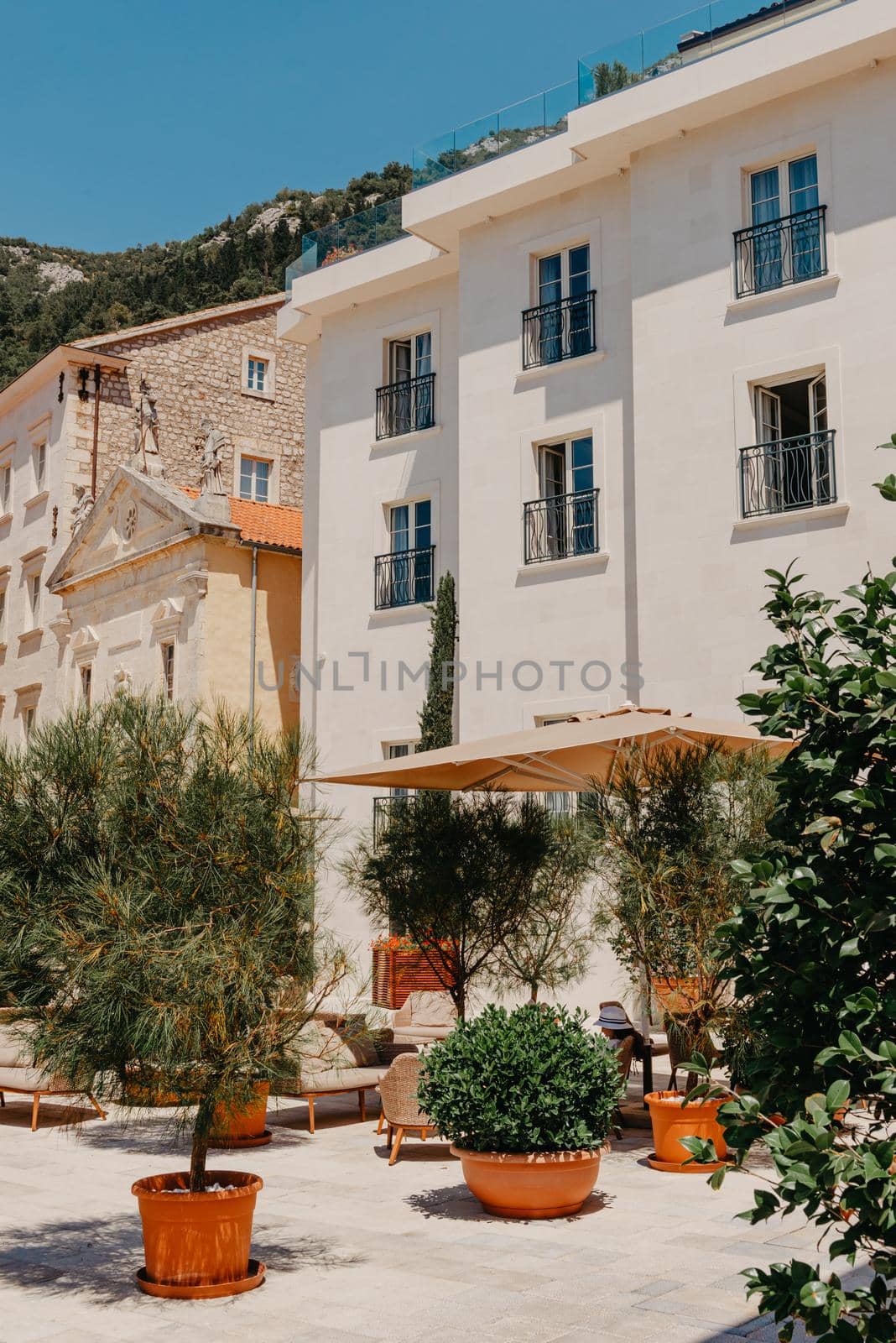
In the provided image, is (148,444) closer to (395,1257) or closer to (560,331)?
(560,331)

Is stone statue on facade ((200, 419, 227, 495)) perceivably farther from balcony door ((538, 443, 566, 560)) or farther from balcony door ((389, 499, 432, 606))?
balcony door ((538, 443, 566, 560))

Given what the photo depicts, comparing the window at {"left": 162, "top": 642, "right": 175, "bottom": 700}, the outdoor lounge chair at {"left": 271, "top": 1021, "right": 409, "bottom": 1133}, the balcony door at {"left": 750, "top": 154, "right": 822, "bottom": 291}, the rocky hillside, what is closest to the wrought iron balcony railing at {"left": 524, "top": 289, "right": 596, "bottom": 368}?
the balcony door at {"left": 750, "top": 154, "right": 822, "bottom": 291}

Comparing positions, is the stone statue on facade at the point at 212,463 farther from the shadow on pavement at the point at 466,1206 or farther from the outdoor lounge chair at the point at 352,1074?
the shadow on pavement at the point at 466,1206

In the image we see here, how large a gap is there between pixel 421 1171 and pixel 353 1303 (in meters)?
3.10

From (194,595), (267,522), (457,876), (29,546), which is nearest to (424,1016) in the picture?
→ (457,876)

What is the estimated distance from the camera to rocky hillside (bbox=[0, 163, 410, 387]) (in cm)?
5031

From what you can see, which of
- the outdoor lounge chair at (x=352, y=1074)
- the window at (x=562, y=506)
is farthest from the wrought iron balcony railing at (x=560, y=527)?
the outdoor lounge chair at (x=352, y=1074)

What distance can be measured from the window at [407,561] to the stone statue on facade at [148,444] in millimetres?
7163

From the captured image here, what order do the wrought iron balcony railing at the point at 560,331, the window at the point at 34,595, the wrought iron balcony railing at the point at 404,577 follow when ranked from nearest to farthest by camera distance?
the wrought iron balcony railing at the point at 560,331 → the wrought iron balcony railing at the point at 404,577 → the window at the point at 34,595

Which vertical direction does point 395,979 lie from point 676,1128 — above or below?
above

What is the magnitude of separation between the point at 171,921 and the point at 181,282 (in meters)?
51.0

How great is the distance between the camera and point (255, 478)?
29781mm

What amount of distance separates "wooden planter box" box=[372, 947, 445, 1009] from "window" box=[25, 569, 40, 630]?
48.8 feet

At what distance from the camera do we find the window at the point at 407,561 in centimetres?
1977
